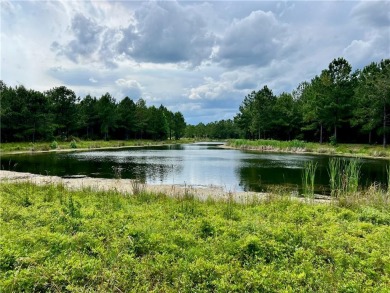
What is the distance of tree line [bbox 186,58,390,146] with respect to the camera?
45625mm

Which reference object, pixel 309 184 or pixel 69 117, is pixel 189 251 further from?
pixel 69 117

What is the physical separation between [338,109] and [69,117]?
56091 millimetres

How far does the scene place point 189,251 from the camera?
5859 millimetres

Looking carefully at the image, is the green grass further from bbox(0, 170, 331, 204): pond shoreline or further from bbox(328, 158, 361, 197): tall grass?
bbox(0, 170, 331, 204): pond shoreline

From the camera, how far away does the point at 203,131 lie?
166 metres

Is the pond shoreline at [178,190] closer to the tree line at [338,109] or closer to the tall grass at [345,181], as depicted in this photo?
the tall grass at [345,181]

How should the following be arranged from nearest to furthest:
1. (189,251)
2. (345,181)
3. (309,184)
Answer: (189,251)
(345,181)
(309,184)

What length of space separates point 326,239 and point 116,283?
4.46 meters

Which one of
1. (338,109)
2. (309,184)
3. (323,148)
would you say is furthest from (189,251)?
(338,109)

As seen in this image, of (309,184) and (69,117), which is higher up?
(69,117)

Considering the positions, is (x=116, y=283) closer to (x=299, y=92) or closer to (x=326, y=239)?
(x=326, y=239)

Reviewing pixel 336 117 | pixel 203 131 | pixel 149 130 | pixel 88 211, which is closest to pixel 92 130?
pixel 149 130

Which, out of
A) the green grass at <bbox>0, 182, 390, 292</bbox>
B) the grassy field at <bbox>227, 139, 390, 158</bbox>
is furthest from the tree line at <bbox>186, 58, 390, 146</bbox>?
the green grass at <bbox>0, 182, 390, 292</bbox>

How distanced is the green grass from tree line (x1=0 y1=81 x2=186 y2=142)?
5126 cm
